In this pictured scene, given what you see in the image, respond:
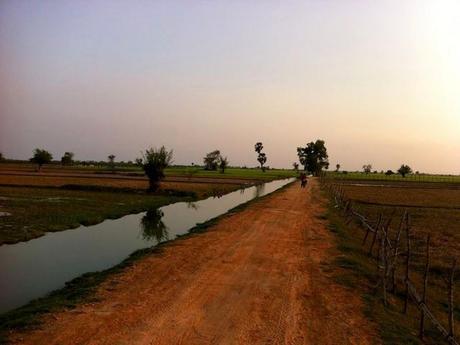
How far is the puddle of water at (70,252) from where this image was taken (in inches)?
493

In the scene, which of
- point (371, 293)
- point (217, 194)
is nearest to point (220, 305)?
point (371, 293)

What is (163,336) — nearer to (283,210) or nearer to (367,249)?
(367,249)

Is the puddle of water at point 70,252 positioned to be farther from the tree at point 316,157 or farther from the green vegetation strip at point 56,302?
the tree at point 316,157

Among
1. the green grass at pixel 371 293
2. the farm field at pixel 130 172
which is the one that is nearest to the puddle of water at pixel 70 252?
the green grass at pixel 371 293

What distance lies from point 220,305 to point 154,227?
15.5 metres

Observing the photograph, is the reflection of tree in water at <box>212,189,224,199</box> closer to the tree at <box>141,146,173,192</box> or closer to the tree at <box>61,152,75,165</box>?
the tree at <box>141,146,173,192</box>

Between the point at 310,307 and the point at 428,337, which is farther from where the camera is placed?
the point at 310,307

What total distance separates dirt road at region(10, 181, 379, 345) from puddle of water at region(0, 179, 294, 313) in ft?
7.48

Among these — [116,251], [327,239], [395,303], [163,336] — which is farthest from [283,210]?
[163,336]

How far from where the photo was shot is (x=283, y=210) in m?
31.1

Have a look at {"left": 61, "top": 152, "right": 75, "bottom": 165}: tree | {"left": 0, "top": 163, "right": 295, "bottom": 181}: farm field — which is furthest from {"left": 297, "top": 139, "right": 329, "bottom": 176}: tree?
{"left": 61, "top": 152, "right": 75, "bottom": 165}: tree

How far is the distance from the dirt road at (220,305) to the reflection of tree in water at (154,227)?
5.13m

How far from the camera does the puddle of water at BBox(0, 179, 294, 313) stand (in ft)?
41.1

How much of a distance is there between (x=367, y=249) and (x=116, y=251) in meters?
10.7
